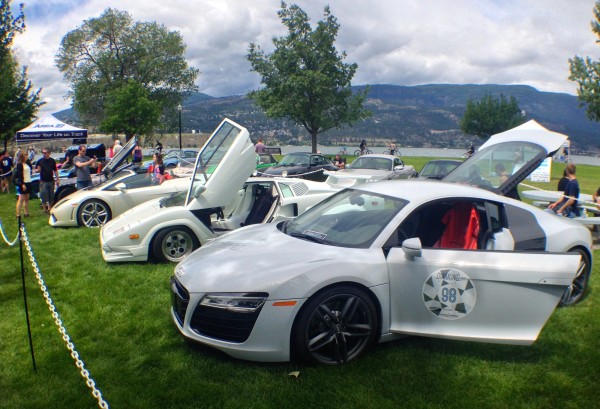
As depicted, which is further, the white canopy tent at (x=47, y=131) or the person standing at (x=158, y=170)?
the white canopy tent at (x=47, y=131)

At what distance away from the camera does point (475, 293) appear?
3.71 metres

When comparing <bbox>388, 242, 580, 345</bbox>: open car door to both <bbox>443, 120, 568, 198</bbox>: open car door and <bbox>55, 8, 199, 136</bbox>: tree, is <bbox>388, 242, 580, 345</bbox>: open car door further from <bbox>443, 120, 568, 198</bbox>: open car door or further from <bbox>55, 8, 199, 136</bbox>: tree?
<bbox>55, 8, 199, 136</bbox>: tree

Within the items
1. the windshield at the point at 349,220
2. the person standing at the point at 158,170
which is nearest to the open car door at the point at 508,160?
the windshield at the point at 349,220

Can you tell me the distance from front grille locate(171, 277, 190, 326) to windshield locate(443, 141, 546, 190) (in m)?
3.90

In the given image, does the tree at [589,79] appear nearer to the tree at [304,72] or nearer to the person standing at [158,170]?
the tree at [304,72]

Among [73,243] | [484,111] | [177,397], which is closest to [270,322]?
[177,397]

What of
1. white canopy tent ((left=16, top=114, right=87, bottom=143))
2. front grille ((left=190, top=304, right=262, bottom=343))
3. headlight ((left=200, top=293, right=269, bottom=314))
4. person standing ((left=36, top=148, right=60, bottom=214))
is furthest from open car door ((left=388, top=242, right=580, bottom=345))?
white canopy tent ((left=16, top=114, right=87, bottom=143))

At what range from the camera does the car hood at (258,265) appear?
3.53 m

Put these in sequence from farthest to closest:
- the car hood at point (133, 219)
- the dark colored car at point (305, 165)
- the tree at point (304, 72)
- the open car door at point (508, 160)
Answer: the tree at point (304, 72) → the dark colored car at point (305, 165) → the car hood at point (133, 219) → the open car door at point (508, 160)

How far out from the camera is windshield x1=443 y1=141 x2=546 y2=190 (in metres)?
5.82

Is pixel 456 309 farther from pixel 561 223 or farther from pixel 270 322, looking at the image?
pixel 561 223

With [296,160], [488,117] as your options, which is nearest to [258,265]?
[296,160]

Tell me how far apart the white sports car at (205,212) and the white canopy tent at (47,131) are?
16.6 metres

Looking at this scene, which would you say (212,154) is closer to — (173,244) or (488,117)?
(173,244)
